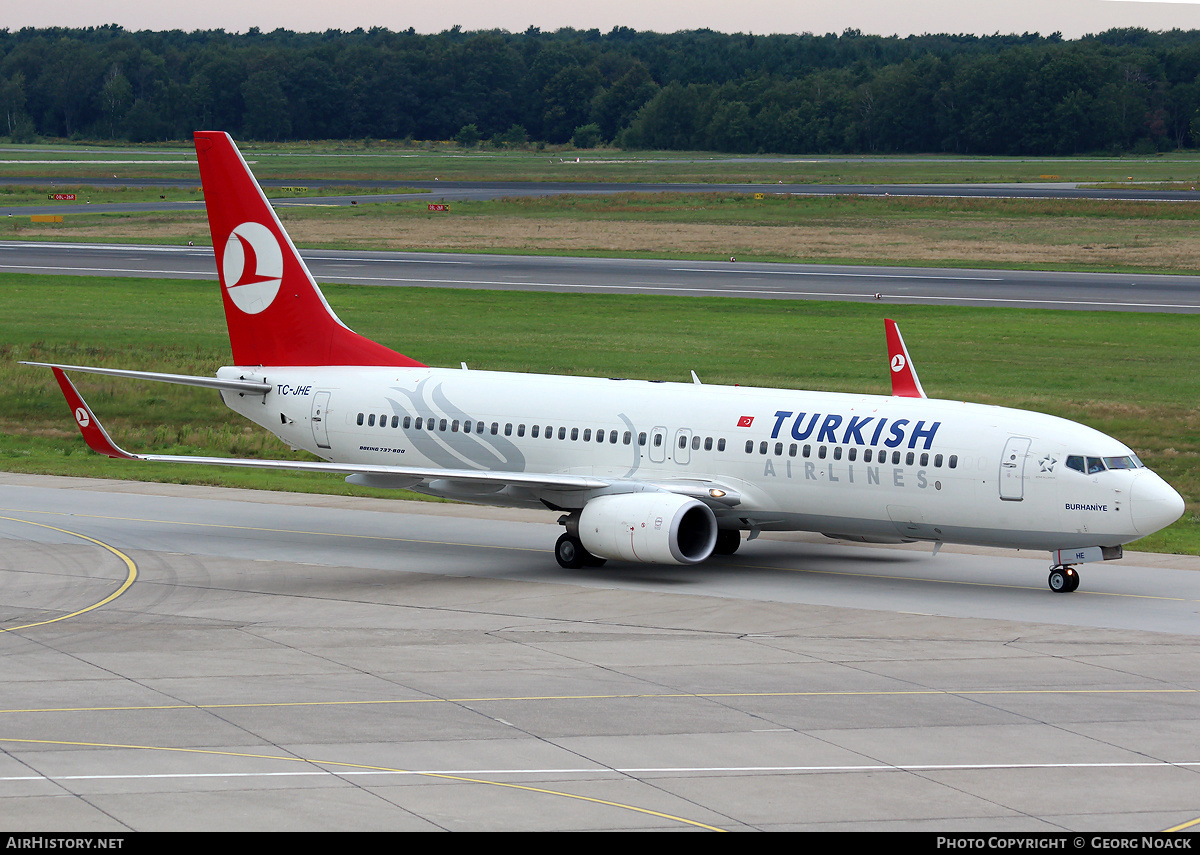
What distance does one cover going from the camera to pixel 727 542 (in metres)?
35.7

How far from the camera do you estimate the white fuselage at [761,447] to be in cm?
3059

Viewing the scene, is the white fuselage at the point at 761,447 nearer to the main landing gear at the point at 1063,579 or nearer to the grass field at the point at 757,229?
the main landing gear at the point at 1063,579

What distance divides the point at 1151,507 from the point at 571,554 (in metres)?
12.0

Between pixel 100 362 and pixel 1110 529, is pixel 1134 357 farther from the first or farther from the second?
pixel 100 362

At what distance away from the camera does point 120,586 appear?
31672 millimetres

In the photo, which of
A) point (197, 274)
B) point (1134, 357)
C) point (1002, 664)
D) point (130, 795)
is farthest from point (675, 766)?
point (197, 274)

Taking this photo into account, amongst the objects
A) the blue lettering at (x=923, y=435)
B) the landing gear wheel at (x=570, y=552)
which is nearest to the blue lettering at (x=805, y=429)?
the blue lettering at (x=923, y=435)

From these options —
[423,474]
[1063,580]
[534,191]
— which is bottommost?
[1063,580]

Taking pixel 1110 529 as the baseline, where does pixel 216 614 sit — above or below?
below

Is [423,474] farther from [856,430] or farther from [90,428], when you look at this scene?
[856,430]

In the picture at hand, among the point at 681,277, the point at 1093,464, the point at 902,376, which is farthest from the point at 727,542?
the point at 681,277

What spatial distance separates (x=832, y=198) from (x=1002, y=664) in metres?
120

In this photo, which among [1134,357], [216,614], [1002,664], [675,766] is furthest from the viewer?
[1134,357]

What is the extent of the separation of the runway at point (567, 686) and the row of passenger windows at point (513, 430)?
9.05 feet
